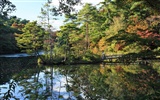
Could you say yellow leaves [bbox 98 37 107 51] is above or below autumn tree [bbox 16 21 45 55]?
below

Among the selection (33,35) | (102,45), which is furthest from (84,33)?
(33,35)

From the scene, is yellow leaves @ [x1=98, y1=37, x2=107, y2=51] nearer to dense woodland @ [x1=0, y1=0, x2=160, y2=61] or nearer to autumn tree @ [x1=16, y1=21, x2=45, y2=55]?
dense woodland @ [x1=0, y1=0, x2=160, y2=61]

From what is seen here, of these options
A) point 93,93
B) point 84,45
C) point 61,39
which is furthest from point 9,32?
point 93,93

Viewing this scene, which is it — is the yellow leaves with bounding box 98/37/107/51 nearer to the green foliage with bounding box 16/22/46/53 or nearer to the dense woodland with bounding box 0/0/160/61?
the dense woodland with bounding box 0/0/160/61

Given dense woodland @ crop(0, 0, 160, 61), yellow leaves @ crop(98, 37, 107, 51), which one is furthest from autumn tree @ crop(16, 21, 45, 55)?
yellow leaves @ crop(98, 37, 107, 51)

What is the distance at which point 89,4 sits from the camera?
27.8 metres

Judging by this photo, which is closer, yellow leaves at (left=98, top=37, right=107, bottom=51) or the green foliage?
the green foliage

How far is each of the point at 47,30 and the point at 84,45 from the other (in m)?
4.73

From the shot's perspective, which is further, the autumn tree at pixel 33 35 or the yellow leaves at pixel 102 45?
the yellow leaves at pixel 102 45

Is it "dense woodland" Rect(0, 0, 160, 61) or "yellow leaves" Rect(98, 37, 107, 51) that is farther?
"yellow leaves" Rect(98, 37, 107, 51)

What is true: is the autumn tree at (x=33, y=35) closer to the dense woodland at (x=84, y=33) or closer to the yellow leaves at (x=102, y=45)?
the dense woodland at (x=84, y=33)

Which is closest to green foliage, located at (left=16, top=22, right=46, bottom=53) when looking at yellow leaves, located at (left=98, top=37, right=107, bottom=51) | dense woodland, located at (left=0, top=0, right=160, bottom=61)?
dense woodland, located at (left=0, top=0, right=160, bottom=61)

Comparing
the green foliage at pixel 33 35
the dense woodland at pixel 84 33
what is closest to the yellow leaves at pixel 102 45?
the dense woodland at pixel 84 33

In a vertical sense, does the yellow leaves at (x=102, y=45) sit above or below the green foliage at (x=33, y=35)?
below
